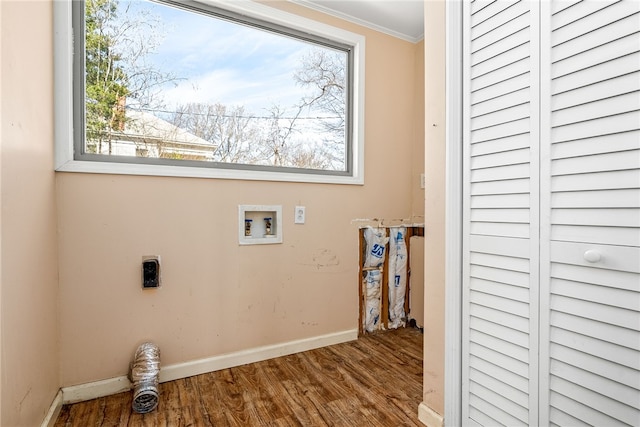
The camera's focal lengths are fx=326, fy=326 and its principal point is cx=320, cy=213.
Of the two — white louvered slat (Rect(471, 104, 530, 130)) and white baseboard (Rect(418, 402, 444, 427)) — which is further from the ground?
white louvered slat (Rect(471, 104, 530, 130))

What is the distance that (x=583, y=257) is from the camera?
3.10 feet

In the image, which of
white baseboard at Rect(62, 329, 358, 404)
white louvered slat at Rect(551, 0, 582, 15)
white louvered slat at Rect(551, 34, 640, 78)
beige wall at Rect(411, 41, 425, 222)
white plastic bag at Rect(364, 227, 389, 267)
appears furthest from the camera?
beige wall at Rect(411, 41, 425, 222)

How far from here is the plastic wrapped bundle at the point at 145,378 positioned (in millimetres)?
1582

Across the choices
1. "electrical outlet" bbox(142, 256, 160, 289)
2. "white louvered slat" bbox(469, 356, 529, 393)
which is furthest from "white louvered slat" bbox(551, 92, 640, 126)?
"electrical outlet" bbox(142, 256, 160, 289)

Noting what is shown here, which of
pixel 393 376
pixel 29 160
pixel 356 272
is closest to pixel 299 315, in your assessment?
pixel 356 272

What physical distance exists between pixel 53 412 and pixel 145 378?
38 centimetres

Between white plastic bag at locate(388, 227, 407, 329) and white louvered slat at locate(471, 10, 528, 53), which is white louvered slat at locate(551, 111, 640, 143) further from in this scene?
white plastic bag at locate(388, 227, 407, 329)

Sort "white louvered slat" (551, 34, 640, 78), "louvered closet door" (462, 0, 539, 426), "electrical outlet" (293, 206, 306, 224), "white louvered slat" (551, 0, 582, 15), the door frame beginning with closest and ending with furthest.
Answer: "white louvered slat" (551, 34, 640, 78) < "white louvered slat" (551, 0, 582, 15) < "louvered closet door" (462, 0, 539, 426) < the door frame < "electrical outlet" (293, 206, 306, 224)

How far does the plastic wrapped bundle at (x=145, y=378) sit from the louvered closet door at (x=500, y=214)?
145 centimetres

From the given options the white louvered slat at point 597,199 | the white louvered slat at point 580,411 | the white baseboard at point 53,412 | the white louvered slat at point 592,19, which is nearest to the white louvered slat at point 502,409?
the white louvered slat at point 580,411

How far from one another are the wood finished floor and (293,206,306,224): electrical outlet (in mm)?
904

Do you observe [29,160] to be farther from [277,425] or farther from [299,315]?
[299,315]

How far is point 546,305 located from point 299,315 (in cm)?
155

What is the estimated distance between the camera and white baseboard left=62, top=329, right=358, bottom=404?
1676mm
